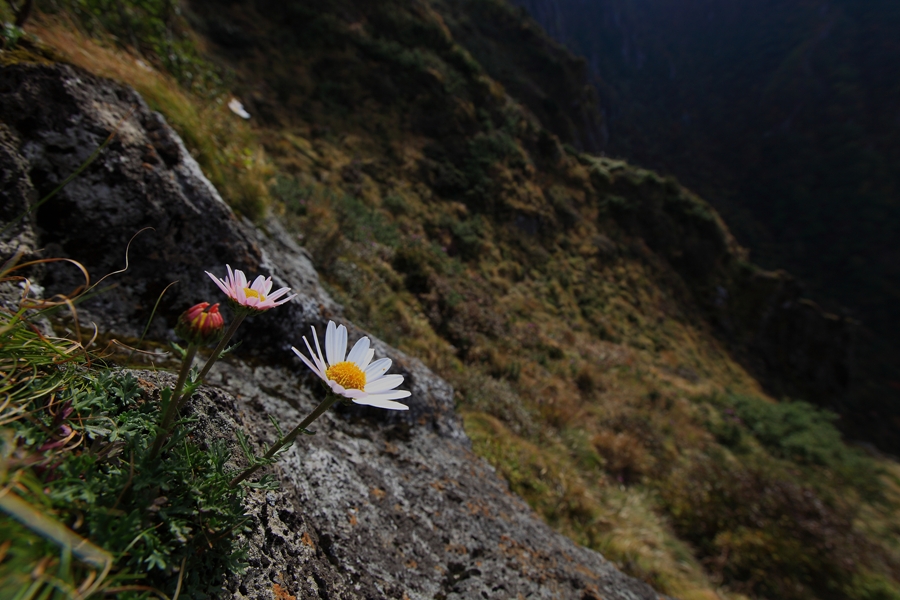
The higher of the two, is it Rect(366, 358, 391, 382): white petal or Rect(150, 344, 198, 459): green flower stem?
Rect(366, 358, 391, 382): white petal

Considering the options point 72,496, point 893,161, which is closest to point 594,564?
point 72,496

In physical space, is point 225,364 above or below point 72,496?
below

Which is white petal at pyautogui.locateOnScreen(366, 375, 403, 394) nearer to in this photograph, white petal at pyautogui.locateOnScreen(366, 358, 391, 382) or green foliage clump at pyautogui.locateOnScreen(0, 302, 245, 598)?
white petal at pyautogui.locateOnScreen(366, 358, 391, 382)

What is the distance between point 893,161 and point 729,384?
5175cm

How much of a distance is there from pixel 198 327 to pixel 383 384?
1.53 ft

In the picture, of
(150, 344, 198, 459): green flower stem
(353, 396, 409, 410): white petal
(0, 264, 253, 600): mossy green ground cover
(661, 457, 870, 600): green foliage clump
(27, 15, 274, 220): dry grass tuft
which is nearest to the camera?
(0, 264, 253, 600): mossy green ground cover

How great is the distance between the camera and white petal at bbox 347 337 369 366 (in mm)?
1122

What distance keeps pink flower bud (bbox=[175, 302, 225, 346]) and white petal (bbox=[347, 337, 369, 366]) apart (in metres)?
0.37

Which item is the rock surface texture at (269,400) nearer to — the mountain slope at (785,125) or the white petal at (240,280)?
the white petal at (240,280)

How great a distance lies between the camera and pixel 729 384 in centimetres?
1433

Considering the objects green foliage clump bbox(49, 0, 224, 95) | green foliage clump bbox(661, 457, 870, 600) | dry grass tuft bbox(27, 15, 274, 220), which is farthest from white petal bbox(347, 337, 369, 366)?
green foliage clump bbox(661, 457, 870, 600)

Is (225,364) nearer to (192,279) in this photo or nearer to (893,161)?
(192,279)

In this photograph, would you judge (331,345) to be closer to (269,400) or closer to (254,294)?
(254,294)

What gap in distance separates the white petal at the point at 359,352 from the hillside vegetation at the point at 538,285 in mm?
2115
